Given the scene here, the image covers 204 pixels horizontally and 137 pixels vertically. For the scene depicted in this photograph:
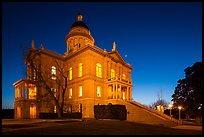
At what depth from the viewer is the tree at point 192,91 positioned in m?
33.0

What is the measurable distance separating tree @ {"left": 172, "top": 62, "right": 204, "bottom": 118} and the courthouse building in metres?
10.9

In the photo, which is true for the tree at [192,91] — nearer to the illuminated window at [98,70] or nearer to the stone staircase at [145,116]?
the stone staircase at [145,116]

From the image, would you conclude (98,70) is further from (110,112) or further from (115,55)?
(110,112)

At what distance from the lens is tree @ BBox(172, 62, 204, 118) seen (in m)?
33.0

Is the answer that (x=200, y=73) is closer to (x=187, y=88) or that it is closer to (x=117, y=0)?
(x=187, y=88)

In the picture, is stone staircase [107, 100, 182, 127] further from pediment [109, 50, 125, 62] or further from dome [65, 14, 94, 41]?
dome [65, 14, 94, 41]

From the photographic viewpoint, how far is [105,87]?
44.0 m

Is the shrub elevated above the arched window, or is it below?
below

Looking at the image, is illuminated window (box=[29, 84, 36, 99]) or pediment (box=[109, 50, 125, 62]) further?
pediment (box=[109, 50, 125, 62])

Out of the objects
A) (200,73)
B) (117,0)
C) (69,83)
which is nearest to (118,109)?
(200,73)

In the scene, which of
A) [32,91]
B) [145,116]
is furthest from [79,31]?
[145,116]

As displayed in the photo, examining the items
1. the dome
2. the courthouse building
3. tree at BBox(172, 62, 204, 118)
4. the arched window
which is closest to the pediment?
the courthouse building

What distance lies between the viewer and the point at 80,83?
42.8 metres

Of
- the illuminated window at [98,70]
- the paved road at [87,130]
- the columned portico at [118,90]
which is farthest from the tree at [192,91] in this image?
the illuminated window at [98,70]
